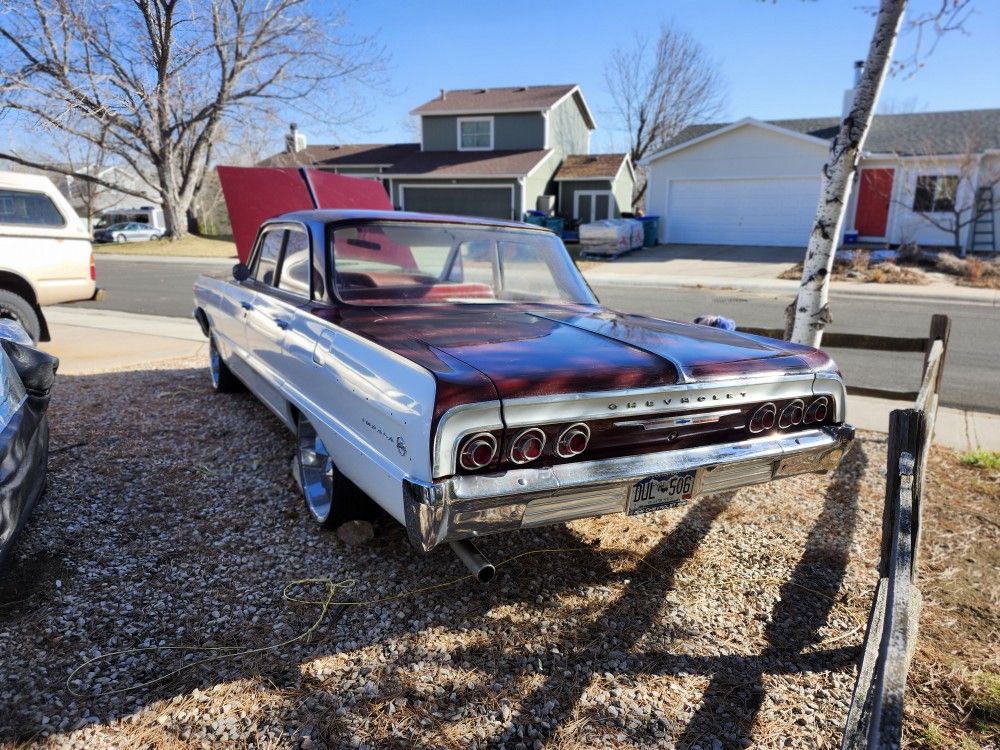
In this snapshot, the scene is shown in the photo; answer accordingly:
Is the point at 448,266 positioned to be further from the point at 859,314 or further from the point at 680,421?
the point at 859,314

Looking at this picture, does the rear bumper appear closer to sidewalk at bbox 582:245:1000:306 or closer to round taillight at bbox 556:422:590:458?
round taillight at bbox 556:422:590:458

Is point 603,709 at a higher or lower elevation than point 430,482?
lower

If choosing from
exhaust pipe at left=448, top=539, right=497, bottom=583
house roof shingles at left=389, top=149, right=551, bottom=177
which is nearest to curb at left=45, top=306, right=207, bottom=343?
exhaust pipe at left=448, top=539, right=497, bottom=583

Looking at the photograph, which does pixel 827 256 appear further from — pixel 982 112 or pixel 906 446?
pixel 982 112

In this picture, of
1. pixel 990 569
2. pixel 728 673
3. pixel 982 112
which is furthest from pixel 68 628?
pixel 982 112

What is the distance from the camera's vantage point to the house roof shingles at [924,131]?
21172mm

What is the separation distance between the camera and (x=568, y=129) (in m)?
31.5

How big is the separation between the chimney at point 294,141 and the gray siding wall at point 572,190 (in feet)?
40.2

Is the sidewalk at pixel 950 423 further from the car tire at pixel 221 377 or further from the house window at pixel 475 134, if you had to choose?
the house window at pixel 475 134

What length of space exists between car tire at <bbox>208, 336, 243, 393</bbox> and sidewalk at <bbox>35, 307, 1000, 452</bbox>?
78.0 inches

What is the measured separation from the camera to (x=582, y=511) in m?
2.57

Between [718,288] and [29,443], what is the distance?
14.9 m

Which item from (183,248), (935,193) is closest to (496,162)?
(183,248)

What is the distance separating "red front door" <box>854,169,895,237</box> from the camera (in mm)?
22828
